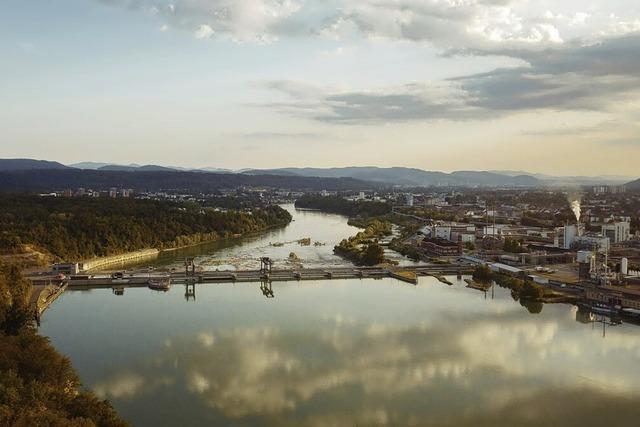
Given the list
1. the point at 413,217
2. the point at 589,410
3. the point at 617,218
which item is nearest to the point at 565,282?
the point at 589,410

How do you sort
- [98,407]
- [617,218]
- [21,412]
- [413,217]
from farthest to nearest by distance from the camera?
[413,217], [617,218], [98,407], [21,412]

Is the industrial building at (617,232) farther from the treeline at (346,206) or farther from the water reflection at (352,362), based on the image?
the treeline at (346,206)

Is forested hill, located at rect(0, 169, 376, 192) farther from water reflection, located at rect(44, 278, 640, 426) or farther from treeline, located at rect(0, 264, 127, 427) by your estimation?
treeline, located at rect(0, 264, 127, 427)

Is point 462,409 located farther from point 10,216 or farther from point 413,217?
point 413,217

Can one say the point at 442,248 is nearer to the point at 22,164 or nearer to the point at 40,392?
the point at 40,392

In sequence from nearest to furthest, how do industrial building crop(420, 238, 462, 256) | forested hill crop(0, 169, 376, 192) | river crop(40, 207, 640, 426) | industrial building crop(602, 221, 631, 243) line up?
river crop(40, 207, 640, 426)
industrial building crop(420, 238, 462, 256)
industrial building crop(602, 221, 631, 243)
forested hill crop(0, 169, 376, 192)

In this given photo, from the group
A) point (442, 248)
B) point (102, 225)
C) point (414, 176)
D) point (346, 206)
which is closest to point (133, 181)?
point (346, 206)

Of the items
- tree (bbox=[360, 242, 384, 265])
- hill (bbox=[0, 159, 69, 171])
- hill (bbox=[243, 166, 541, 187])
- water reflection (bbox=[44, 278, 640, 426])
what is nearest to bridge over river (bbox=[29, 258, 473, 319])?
tree (bbox=[360, 242, 384, 265])
